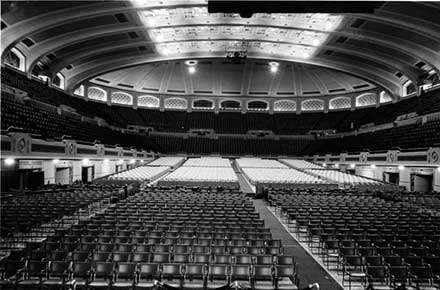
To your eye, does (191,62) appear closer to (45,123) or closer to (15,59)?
(15,59)

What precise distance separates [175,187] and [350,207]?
11009 mm

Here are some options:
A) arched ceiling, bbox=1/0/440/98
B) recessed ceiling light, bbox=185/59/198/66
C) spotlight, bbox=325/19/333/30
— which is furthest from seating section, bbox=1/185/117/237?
recessed ceiling light, bbox=185/59/198/66

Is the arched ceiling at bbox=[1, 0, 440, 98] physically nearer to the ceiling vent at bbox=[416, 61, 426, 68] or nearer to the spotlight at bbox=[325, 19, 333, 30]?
the spotlight at bbox=[325, 19, 333, 30]

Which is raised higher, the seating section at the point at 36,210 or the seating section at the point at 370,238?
the seating section at the point at 36,210

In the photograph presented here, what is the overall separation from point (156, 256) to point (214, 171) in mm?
20037

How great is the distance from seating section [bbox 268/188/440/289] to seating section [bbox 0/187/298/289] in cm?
179

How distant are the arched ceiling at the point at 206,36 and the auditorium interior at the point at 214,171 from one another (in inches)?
5.9

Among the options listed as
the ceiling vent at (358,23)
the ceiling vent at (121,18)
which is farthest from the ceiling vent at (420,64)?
the ceiling vent at (121,18)

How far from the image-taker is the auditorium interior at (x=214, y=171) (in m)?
7.20

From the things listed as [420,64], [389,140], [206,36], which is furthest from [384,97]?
[206,36]

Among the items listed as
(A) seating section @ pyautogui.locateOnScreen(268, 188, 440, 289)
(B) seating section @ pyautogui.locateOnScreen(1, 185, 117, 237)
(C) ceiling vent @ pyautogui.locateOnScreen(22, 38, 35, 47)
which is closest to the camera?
(A) seating section @ pyautogui.locateOnScreen(268, 188, 440, 289)

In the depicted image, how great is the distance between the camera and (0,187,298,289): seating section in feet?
22.4

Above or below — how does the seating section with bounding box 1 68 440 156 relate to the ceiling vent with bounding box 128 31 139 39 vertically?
below

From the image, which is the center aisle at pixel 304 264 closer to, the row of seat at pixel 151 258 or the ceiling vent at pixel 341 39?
the row of seat at pixel 151 258
